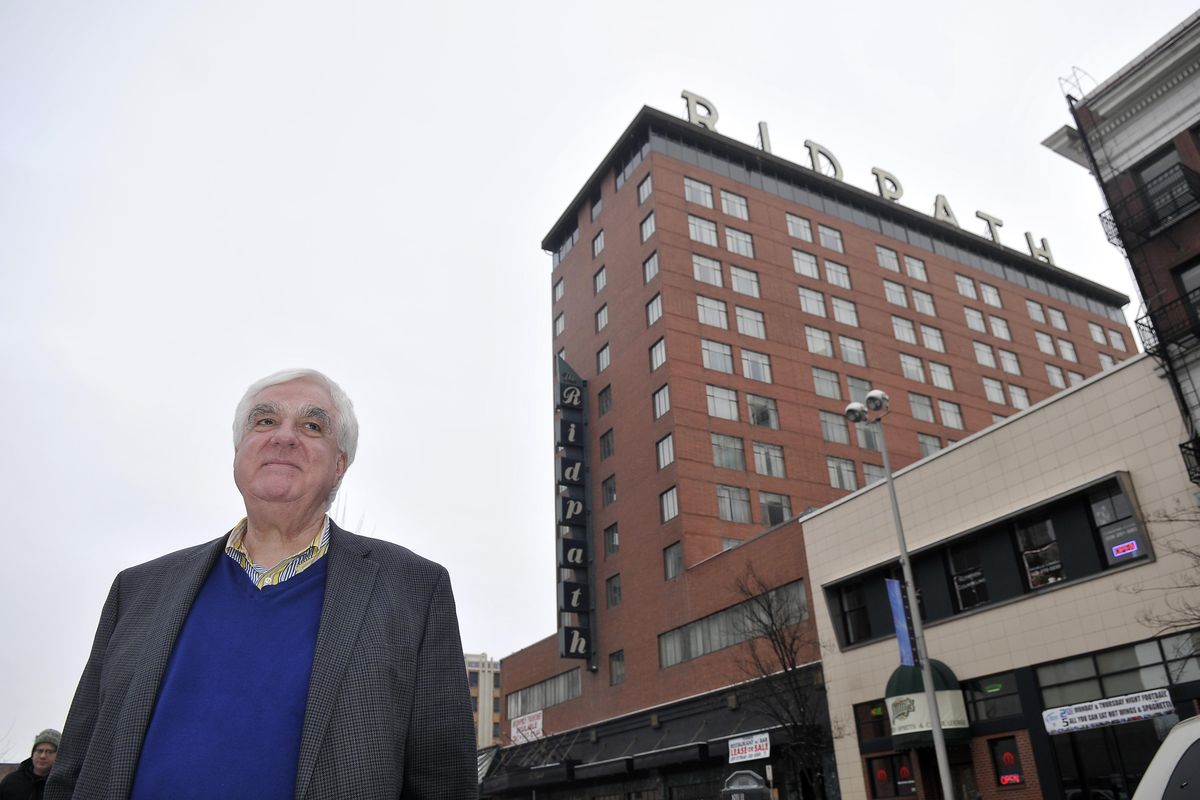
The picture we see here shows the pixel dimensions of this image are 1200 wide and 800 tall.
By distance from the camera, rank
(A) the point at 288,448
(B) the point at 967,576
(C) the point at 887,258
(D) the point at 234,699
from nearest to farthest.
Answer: (D) the point at 234,699 → (A) the point at 288,448 → (B) the point at 967,576 → (C) the point at 887,258

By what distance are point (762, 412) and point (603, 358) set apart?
11.7 meters

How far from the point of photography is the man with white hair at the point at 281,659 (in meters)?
3.03

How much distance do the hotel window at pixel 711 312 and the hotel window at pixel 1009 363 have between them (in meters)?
27.3

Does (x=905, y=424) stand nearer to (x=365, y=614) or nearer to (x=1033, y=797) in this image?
(x=1033, y=797)

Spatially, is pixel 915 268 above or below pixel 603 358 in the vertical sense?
above

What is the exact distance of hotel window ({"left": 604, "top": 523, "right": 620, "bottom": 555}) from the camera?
166 feet

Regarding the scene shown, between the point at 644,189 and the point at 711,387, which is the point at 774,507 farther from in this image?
the point at 644,189

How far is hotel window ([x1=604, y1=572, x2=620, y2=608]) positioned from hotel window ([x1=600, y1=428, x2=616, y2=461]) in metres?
7.66

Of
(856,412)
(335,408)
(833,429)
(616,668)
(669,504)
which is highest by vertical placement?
(833,429)

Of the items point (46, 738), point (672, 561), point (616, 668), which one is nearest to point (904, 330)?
point (672, 561)

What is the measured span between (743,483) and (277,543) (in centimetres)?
4464

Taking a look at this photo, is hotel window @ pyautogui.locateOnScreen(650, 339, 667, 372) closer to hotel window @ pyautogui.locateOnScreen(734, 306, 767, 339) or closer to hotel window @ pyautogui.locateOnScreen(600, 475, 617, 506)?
hotel window @ pyautogui.locateOnScreen(734, 306, 767, 339)

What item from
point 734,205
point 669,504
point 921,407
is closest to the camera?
point 669,504

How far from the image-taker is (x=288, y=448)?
3.85 metres
